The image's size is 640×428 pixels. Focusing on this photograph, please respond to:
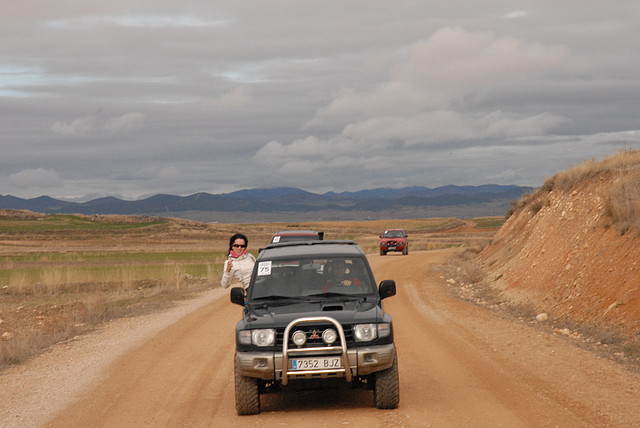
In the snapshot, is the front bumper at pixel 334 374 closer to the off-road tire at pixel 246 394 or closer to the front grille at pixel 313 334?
the front grille at pixel 313 334

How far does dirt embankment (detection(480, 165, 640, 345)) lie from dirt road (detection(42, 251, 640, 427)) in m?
1.58

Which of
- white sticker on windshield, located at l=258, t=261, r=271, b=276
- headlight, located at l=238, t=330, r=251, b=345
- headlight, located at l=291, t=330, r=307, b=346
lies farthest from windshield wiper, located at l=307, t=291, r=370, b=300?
headlight, located at l=238, t=330, r=251, b=345

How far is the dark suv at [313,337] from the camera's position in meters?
8.09

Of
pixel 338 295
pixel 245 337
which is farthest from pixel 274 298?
pixel 245 337

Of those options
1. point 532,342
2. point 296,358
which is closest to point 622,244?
point 532,342

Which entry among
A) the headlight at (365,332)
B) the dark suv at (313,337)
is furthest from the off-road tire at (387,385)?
the headlight at (365,332)

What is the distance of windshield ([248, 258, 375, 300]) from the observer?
9203mm

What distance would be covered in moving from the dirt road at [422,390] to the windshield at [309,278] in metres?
1.37

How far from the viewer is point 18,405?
950 cm

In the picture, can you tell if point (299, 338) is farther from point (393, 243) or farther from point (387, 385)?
point (393, 243)

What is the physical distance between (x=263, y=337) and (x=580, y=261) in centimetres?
1297

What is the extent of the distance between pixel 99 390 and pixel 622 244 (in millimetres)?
12411

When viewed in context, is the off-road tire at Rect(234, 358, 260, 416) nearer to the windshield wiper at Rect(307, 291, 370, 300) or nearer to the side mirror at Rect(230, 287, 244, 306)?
the side mirror at Rect(230, 287, 244, 306)

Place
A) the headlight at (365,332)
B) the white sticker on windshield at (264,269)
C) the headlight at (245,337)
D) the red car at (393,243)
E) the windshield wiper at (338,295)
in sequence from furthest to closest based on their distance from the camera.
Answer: the red car at (393,243) → the white sticker on windshield at (264,269) → the windshield wiper at (338,295) → the headlight at (245,337) → the headlight at (365,332)
